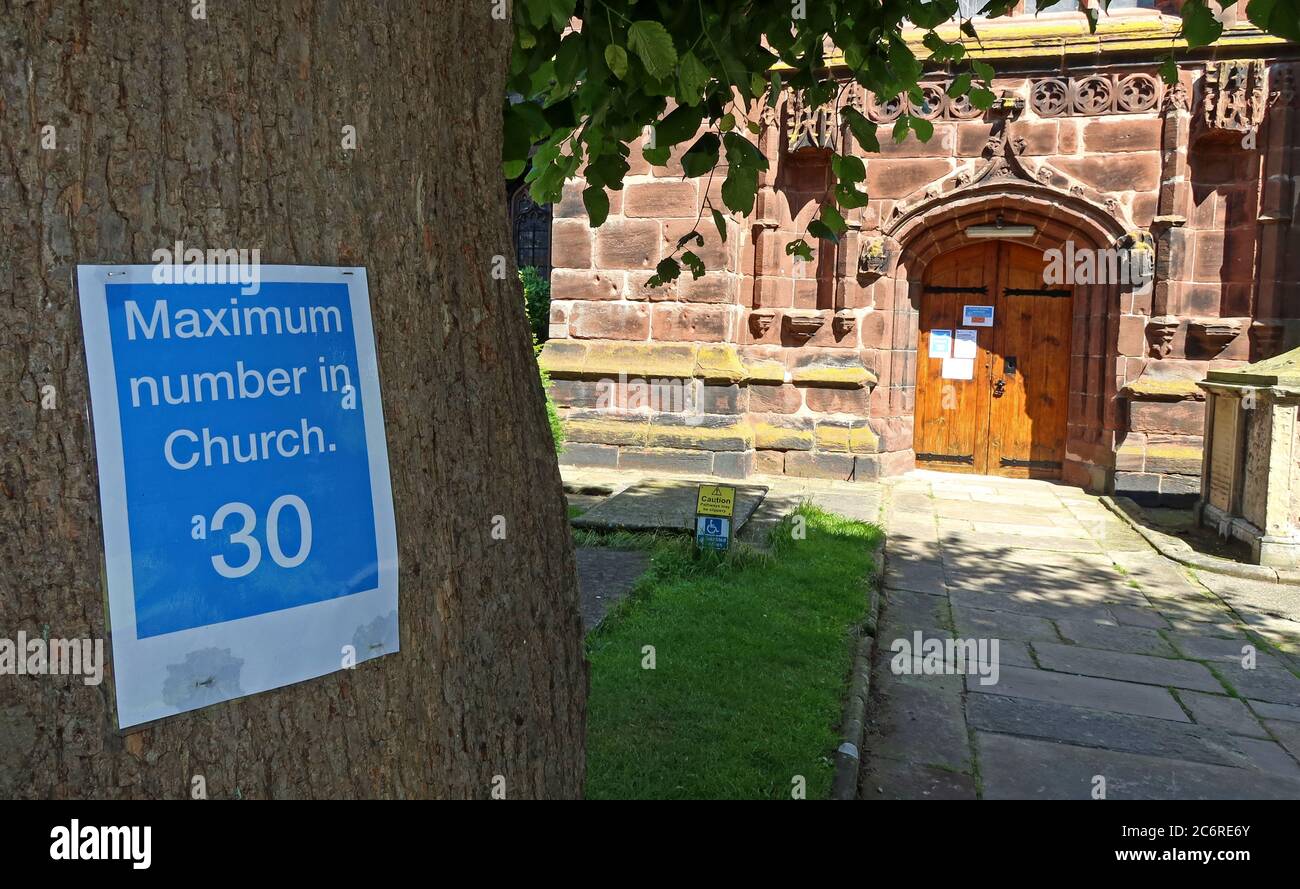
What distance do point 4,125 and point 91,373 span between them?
12.7 inches

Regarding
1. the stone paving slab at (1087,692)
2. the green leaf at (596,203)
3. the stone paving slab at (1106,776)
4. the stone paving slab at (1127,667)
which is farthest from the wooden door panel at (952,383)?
the green leaf at (596,203)

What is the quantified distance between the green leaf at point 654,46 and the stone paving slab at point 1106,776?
264 centimetres

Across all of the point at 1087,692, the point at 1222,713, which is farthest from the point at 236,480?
the point at 1222,713

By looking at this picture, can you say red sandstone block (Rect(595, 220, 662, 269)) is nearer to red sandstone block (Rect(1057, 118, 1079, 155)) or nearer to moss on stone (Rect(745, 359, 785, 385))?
moss on stone (Rect(745, 359, 785, 385))

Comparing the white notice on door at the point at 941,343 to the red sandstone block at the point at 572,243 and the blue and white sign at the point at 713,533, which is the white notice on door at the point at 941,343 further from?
the blue and white sign at the point at 713,533

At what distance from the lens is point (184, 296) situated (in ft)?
4.26

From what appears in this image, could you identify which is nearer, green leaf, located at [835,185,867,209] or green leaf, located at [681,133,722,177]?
green leaf, located at [681,133,722,177]

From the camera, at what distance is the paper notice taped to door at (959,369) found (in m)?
10.7

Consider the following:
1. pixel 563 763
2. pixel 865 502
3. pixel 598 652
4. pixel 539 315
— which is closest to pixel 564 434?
pixel 865 502

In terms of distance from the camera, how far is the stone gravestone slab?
21.9ft

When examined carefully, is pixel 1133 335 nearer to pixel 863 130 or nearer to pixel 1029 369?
pixel 1029 369

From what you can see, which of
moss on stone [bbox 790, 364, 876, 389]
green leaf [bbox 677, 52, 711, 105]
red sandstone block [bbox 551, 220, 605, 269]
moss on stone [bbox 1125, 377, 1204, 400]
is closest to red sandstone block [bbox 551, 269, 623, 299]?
red sandstone block [bbox 551, 220, 605, 269]

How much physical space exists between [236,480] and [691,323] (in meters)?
8.76

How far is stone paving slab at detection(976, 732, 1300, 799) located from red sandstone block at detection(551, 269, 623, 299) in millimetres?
7077
